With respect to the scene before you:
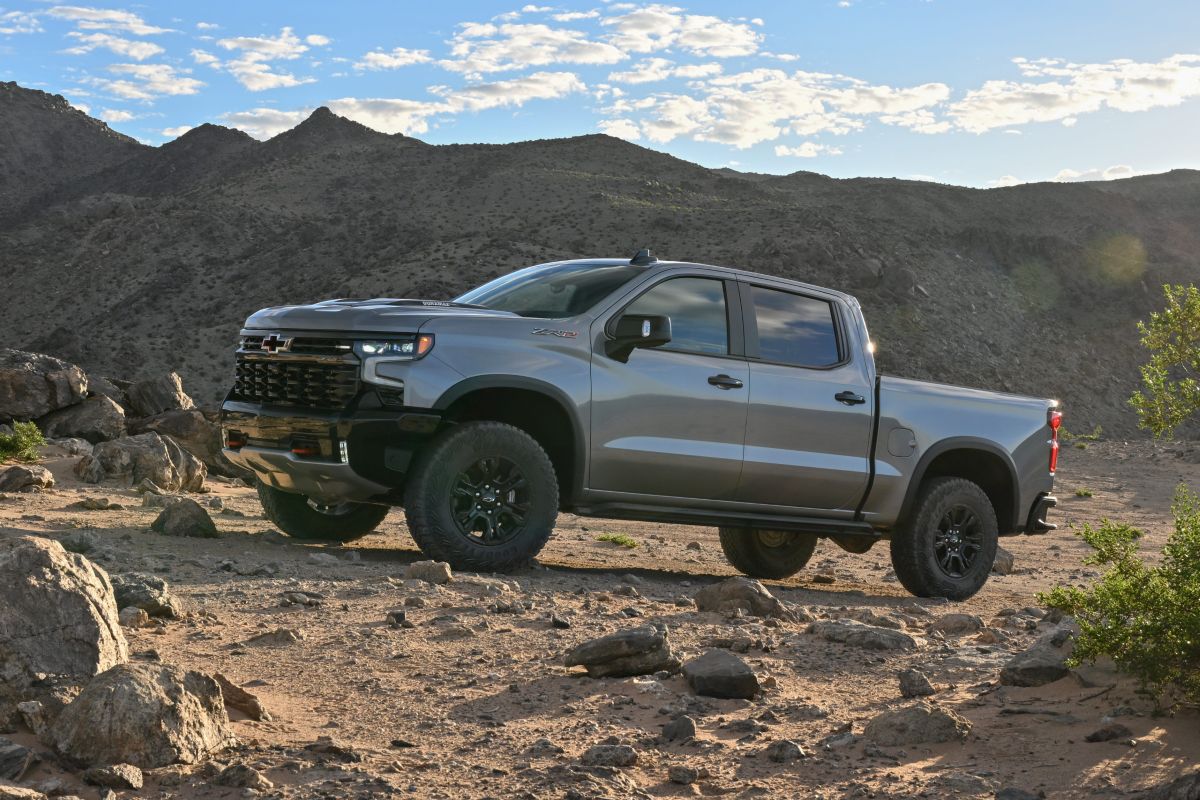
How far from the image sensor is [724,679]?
5777 millimetres

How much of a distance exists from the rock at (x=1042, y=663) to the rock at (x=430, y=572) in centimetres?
309

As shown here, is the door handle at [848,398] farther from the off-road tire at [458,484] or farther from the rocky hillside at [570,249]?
the rocky hillside at [570,249]

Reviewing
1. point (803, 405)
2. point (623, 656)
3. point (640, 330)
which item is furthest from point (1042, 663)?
point (803, 405)

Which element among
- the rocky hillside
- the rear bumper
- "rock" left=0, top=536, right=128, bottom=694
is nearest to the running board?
the rear bumper

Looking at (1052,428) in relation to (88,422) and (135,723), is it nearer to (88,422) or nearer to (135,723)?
(135,723)

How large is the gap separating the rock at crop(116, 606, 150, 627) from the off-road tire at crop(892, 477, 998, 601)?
561 cm

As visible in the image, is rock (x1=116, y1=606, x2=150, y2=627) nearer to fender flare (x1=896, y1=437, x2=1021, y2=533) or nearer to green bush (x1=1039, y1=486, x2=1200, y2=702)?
Answer: green bush (x1=1039, y1=486, x2=1200, y2=702)

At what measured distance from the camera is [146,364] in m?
44.9

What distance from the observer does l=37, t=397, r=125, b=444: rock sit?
16516 mm

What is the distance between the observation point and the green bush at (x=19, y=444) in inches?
551

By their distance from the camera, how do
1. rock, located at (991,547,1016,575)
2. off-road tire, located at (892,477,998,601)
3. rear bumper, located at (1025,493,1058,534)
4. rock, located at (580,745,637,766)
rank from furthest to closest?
1. rock, located at (991,547,1016,575)
2. rear bumper, located at (1025,493,1058,534)
3. off-road tire, located at (892,477,998,601)
4. rock, located at (580,745,637,766)

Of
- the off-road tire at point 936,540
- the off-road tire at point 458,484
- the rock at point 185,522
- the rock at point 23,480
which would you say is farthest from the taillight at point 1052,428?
the rock at point 23,480

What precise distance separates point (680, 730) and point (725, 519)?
376 cm

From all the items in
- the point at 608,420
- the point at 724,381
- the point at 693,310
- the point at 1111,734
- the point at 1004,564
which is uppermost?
the point at 693,310
